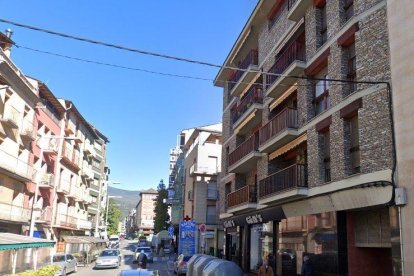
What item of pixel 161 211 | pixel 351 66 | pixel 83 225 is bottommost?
pixel 83 225

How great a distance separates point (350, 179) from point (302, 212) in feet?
14.2

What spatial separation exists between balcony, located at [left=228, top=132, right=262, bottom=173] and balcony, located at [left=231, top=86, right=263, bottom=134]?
1.34 m

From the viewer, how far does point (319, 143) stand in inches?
721

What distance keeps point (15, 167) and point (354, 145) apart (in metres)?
23.3

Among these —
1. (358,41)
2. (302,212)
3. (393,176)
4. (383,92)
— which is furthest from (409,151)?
(302,212)

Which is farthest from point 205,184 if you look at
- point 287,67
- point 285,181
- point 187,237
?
point 287,67

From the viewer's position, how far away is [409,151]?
12.8 m

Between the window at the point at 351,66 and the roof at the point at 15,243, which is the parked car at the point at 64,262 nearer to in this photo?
the roof at the point at 15,243

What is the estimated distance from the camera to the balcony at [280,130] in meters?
20.5

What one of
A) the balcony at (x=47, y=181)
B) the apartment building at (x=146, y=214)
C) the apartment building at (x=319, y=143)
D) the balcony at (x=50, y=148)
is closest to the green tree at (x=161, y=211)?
the balcony at (x=50, y=148)

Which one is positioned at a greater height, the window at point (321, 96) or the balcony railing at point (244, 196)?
the window at point (321, 96)

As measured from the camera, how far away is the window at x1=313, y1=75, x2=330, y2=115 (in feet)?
60.6

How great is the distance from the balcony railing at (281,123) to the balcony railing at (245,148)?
93.5 inches

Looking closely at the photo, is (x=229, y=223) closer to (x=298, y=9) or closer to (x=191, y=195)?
(x=298, y=9)
